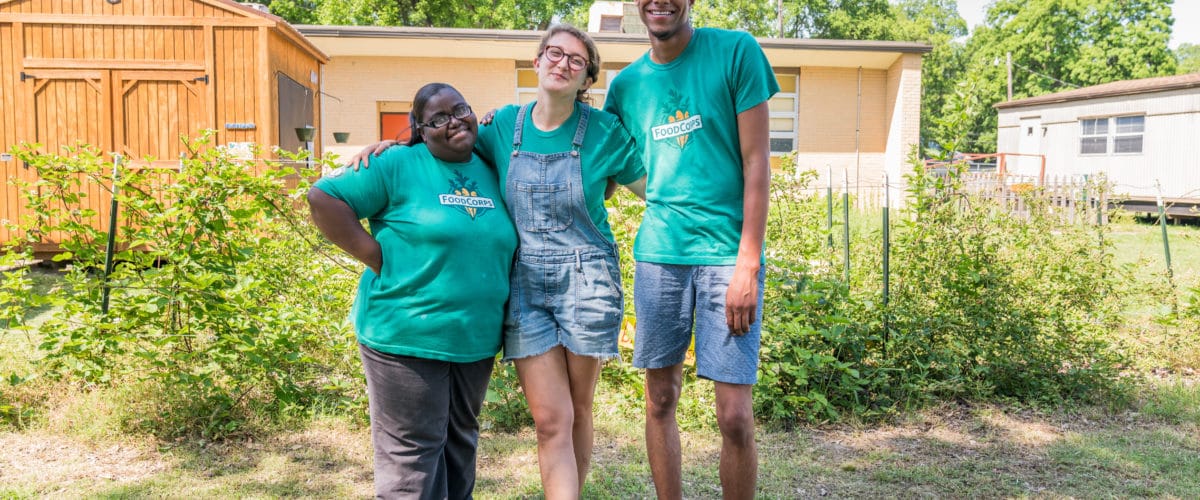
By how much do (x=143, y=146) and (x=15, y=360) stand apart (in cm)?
575

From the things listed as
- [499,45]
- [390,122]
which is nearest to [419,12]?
[390,122]

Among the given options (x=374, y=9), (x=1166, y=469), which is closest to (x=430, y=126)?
(x=1166, y=469)

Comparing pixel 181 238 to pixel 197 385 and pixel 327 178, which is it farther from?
pixel 327 178

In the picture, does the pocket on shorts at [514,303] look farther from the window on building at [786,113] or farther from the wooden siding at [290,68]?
the window on building at [786,113]

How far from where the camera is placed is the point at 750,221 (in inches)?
108

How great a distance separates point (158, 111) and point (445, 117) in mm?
8929

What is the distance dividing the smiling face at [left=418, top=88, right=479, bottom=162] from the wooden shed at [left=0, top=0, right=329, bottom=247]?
26.2 feet

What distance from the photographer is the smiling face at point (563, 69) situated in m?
2.79

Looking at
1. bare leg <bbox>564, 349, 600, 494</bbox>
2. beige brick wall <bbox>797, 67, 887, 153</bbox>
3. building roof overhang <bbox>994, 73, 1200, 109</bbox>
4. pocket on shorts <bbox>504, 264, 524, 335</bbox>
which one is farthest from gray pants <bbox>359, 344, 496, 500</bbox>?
building roof overhang <bbox>994, 73, 1200, 109</bbox>

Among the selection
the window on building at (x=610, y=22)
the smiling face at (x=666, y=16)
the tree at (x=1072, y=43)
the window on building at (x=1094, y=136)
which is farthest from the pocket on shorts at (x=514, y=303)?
the tree at (x=1072, y=43)

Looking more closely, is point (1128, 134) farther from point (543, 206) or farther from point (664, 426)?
point (543, 206)

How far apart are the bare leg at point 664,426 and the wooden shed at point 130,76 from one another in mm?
8259

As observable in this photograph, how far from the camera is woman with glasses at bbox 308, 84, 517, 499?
267cm

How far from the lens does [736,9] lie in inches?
1137
